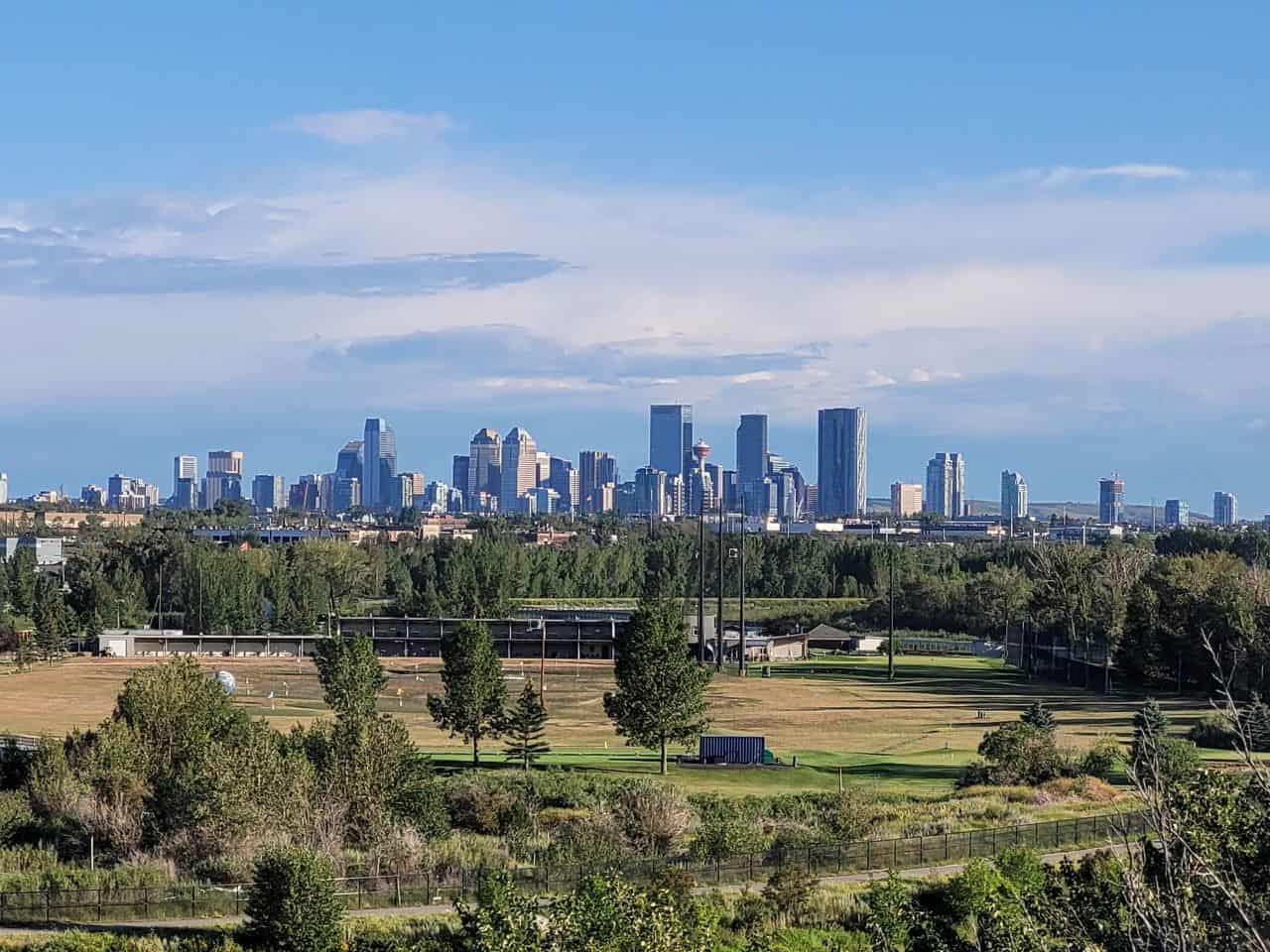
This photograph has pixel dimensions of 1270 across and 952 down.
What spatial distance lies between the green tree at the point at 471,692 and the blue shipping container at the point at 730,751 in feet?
22.0

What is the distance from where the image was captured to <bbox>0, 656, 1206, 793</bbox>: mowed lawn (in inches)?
2076

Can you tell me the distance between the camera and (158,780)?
126 ft

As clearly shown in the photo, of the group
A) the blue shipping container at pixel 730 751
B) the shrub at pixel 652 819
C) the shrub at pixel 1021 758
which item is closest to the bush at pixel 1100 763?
the shrub at pixel 1021 758

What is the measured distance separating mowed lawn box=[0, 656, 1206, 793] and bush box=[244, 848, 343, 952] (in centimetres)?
2081

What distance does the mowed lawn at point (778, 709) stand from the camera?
5272 cm

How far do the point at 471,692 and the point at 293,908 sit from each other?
2462 centimetres

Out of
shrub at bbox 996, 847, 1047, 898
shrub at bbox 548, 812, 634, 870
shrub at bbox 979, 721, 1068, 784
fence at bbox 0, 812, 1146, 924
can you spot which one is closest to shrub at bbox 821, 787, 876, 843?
fence at bbox 0, 812, 1146, 924

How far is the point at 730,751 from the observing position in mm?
52750

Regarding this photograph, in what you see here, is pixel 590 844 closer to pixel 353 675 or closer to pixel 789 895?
pixel 789 895

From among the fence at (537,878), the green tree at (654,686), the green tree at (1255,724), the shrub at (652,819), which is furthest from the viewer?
the green tree at (654,686)

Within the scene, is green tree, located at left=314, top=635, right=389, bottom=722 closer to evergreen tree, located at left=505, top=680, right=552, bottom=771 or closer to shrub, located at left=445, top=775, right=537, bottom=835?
evergreen tree, located at left=505, top=680, right=552, bottom=771

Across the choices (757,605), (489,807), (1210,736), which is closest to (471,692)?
(489,807)

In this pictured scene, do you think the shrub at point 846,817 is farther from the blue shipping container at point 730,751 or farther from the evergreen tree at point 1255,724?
the blue shipping container at point 730,751

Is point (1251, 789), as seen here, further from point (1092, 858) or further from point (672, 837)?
point (672, 837)
